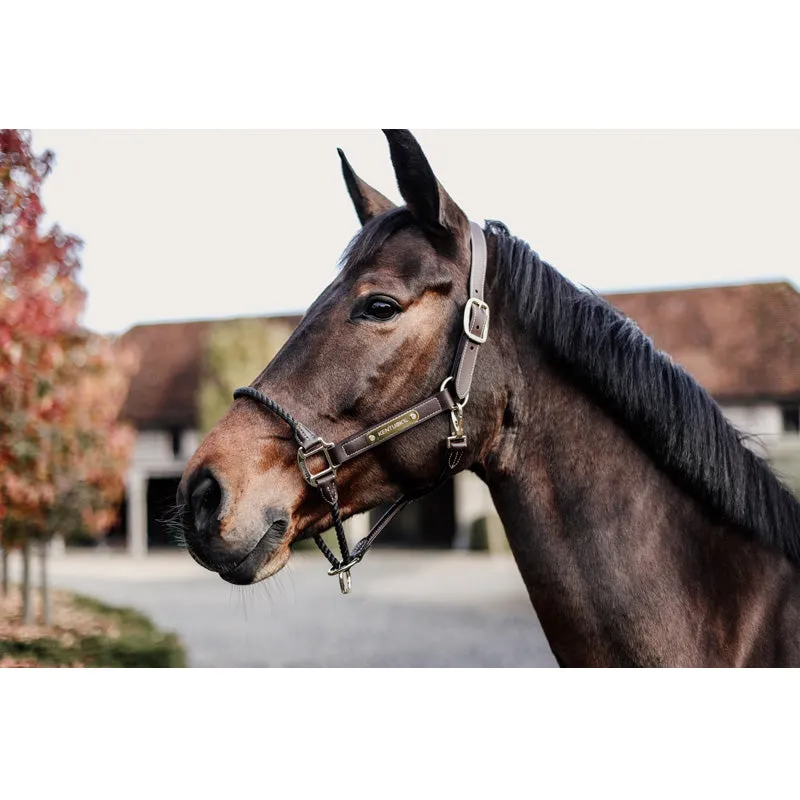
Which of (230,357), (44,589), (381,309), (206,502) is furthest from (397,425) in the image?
(230,357)

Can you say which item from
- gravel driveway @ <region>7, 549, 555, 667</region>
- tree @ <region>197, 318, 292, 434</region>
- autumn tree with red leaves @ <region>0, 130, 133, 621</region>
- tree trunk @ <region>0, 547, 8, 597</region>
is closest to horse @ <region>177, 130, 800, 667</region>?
autumn tree with red leaves @ <region>0, 130, 133, 621</region>

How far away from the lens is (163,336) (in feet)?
26.3

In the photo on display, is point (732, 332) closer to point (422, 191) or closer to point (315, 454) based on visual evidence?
point (422, 191)

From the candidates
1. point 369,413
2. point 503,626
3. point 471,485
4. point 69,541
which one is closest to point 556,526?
point 369,413

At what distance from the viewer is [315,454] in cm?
170

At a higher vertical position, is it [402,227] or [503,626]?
[402,227]

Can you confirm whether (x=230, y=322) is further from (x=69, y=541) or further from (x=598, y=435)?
(x=598, y=435)

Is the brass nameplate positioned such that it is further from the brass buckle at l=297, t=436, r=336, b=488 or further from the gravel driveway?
the gravel driveway

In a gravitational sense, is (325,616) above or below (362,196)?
below

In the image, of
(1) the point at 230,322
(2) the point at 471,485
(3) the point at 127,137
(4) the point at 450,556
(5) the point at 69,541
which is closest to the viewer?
(3) the point at 127,137

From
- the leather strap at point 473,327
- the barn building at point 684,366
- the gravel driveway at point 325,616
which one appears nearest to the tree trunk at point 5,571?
the gravel driveway at point 325,616

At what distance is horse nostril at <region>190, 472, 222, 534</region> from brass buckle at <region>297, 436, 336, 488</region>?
0.21 meters

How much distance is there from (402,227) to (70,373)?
426 cm

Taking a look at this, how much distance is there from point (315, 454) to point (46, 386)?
382 cm
